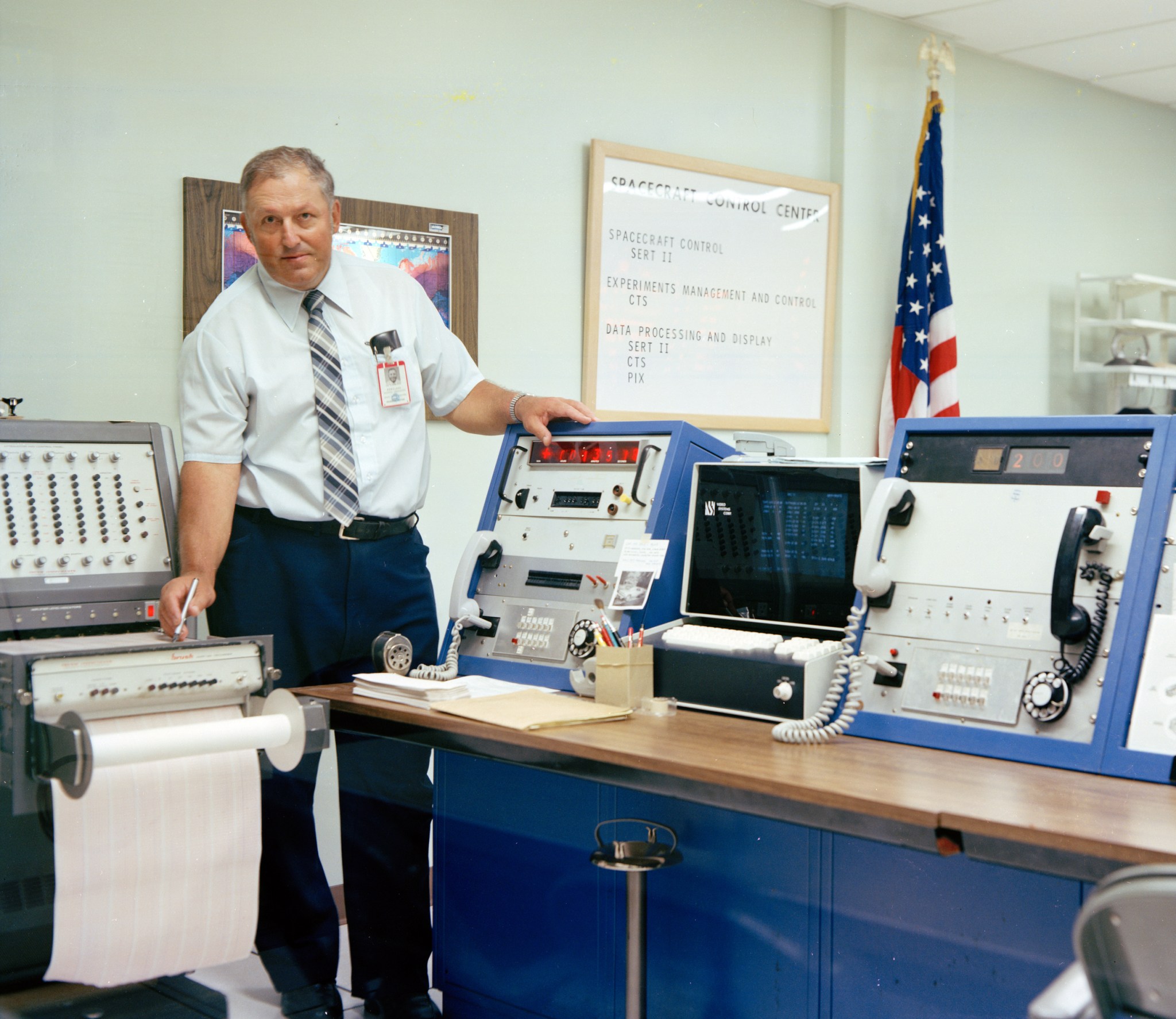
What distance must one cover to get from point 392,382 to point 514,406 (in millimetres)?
262

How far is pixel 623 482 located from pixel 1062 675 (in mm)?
896

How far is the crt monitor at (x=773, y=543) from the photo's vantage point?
2021 mm

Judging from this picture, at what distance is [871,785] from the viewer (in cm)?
143

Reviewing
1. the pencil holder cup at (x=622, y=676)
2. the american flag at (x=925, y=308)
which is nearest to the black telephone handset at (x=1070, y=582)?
the pencil holder cup at (x=622, y=676)

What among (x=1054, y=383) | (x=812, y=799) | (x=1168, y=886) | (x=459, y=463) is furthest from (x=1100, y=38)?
(x=1168, y=886)

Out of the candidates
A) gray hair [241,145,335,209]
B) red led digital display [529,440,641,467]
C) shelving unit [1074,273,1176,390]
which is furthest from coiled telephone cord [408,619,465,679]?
shelving unit [1074,273,1176,390]

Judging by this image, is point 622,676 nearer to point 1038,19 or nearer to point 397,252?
point 397,252

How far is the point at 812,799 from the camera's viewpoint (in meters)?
1.42

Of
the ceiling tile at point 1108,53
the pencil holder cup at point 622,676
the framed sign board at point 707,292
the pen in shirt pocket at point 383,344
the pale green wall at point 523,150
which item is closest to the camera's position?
the pencil holder cup at point 622,676

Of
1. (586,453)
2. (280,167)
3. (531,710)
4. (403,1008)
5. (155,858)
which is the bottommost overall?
(403,1008)

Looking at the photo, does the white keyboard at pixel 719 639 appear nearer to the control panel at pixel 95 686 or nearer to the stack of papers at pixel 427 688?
Answer: the stack of papers at pixel 427 688

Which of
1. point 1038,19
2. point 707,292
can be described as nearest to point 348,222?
point 707,292

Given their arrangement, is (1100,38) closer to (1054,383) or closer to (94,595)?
(1054,383)

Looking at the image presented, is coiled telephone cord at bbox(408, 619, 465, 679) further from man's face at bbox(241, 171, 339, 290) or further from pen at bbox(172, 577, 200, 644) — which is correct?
man's face at bbox(241, 171, 339, 290)
